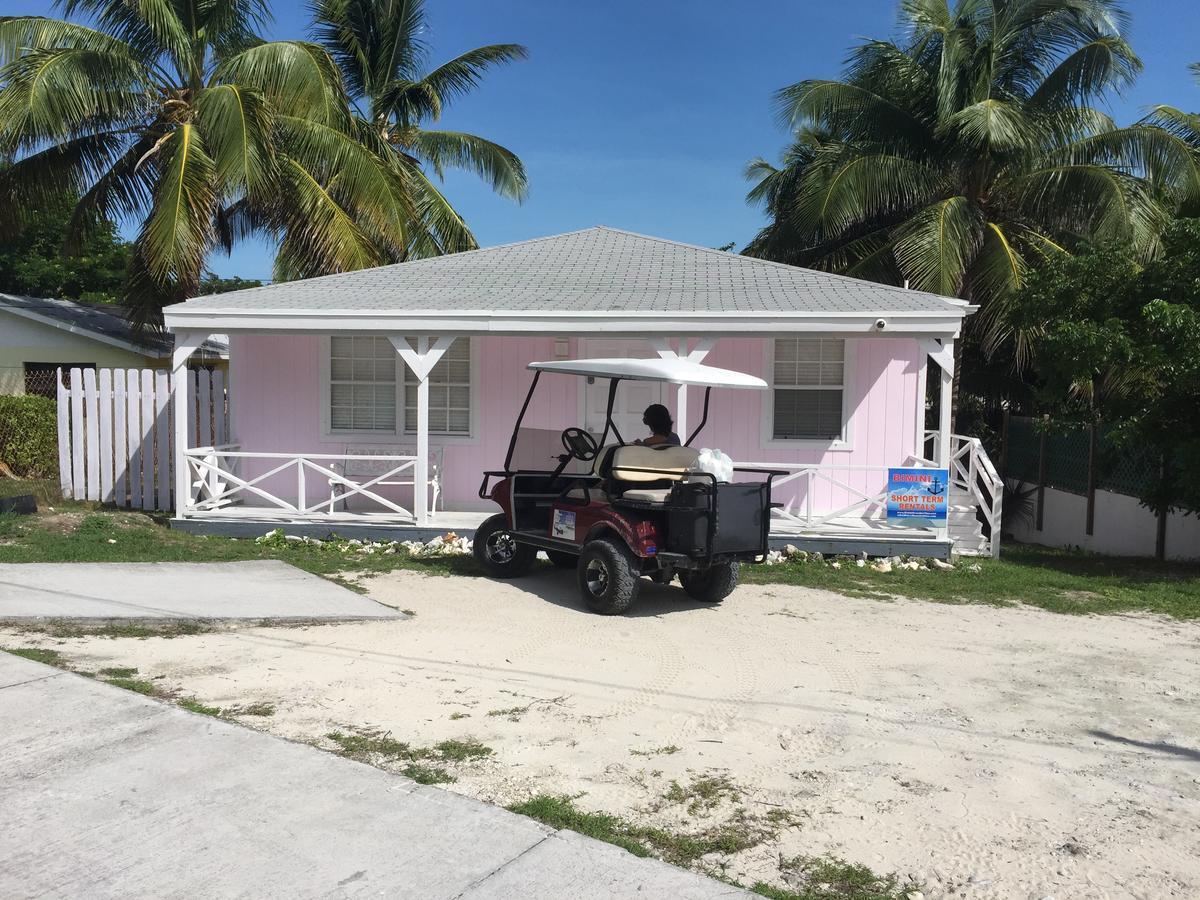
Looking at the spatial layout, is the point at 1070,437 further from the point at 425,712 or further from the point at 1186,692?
the point at 425,712

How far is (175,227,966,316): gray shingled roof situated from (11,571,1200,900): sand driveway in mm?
4067

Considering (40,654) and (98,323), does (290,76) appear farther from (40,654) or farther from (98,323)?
(40,654)

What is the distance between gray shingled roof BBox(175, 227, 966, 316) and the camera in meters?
11.3

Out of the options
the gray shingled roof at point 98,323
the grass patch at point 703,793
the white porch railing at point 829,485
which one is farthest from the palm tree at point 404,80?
the grass patch at point 703,793

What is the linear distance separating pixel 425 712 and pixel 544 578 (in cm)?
414

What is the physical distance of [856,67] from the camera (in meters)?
19.4

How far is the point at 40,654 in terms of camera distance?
243 inches

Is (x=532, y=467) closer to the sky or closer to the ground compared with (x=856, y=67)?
closer to the ground

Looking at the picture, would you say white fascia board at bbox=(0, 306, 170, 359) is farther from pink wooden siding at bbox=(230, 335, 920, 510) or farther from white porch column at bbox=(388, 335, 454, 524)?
white porch column at bbox=(388, 335, 454, 524)

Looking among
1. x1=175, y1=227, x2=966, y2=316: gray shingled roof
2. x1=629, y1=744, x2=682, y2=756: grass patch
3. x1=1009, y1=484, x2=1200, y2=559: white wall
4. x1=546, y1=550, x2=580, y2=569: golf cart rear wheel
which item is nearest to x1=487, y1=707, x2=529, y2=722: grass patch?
x1=629, y1=744, x2=682, y2=756: grass patch

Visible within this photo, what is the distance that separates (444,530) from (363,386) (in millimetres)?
2788

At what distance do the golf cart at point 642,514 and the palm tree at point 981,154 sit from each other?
30.2 feet

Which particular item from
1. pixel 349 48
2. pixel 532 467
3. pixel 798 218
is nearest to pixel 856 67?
pixel 798 218

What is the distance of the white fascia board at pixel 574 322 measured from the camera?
10.7 meters
